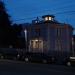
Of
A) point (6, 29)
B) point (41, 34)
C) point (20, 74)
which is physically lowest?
point (20, 74)

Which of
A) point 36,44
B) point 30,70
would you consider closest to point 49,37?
point 36,44

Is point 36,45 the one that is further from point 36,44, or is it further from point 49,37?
point 49,37

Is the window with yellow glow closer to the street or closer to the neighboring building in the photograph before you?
the neighboring building

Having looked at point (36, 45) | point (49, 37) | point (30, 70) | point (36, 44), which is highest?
point (49, 37)

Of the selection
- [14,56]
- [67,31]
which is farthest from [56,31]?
[14,56]

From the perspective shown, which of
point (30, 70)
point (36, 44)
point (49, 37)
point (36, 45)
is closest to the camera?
point (30, 70)

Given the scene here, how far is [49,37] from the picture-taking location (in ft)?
240

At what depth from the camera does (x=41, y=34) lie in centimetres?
7456

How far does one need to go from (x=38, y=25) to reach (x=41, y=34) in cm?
260

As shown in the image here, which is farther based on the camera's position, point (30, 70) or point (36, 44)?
point (36, 44)

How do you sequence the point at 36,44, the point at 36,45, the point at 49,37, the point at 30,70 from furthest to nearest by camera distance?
the point at 36,44 → the point at 36,45 → the point at 49,37 → the point at 30,70

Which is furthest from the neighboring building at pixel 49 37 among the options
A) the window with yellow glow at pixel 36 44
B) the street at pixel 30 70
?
the street at pixel 30 70

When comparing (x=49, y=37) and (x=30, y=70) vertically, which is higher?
(x=49, y=37)

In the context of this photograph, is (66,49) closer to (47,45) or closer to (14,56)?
(47,45)
